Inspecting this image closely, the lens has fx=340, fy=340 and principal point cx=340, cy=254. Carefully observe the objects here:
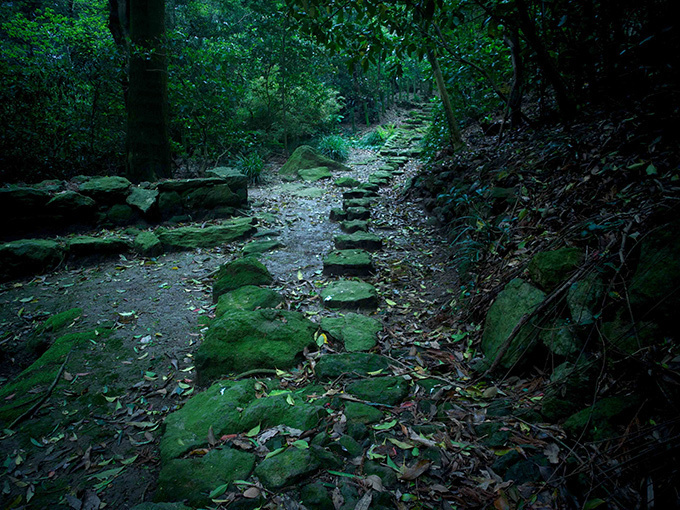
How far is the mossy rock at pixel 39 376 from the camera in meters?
2.08

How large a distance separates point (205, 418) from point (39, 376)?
141cm

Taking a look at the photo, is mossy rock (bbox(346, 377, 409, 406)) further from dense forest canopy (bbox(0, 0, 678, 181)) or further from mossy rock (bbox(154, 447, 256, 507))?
dense forest canopy (bbox(0, 0, 678, 181))

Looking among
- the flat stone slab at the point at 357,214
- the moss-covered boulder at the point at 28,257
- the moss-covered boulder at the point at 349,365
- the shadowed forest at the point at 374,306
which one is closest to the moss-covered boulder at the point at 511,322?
the shadowed forest at the point at 374,306

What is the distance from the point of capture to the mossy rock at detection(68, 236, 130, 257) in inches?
157

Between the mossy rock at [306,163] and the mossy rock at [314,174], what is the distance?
28 centimetres

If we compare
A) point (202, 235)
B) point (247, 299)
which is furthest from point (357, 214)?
Answer: point (247, 299)

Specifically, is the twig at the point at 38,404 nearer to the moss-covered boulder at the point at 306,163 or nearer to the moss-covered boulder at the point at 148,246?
the moss-covered boulder at the point at 148,246

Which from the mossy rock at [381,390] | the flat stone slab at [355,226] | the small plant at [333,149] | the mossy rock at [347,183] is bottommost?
the mossy rock at [381,390]

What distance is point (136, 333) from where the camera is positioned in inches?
113

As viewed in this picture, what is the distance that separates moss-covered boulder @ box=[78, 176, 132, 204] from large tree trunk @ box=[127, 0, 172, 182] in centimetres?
89

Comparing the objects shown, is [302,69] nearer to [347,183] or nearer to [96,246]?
[347,183]

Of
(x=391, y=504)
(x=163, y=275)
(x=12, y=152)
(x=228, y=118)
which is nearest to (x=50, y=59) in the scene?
(x=12, y=152)

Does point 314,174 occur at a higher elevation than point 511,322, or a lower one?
higher

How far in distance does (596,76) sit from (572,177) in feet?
4.69
